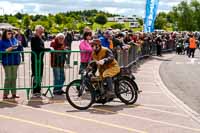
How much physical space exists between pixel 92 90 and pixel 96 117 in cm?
102

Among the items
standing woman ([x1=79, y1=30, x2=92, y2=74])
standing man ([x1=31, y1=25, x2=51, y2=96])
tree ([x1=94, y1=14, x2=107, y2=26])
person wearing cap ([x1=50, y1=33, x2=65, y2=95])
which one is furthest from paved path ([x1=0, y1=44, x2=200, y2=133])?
tree ([x1=94, y1=14, x2=107, y2=26])

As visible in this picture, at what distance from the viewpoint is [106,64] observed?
1150 centimetres

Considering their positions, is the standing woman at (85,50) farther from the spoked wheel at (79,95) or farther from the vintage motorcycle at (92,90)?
the spoked wheel at (79,95)

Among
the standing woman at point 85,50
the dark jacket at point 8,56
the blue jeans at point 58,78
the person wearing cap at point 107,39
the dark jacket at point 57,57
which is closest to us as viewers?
the dark jacket at point 8,56

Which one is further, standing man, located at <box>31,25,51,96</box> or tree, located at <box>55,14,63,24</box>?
tree, located at <box>55,14,63,24</box>

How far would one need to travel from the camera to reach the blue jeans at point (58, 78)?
1282 centimetres

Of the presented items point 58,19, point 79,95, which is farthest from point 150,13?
point 58,19

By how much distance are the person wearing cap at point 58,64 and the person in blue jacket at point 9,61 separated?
107 cm

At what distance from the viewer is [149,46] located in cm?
3228

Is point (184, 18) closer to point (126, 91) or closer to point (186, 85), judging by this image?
point (186, 85)

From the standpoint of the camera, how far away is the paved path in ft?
29.7

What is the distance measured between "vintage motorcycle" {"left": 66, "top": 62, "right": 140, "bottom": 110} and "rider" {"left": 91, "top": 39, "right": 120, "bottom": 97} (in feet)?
0.39

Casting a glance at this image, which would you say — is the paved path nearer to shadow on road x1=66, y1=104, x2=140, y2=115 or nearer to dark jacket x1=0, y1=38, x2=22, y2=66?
shadow on road x1=66, y1=104, x2=140, y2=115

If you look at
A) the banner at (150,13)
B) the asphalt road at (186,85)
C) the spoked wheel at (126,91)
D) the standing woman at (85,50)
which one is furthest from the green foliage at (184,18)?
the spoked wheel at (126,91)
